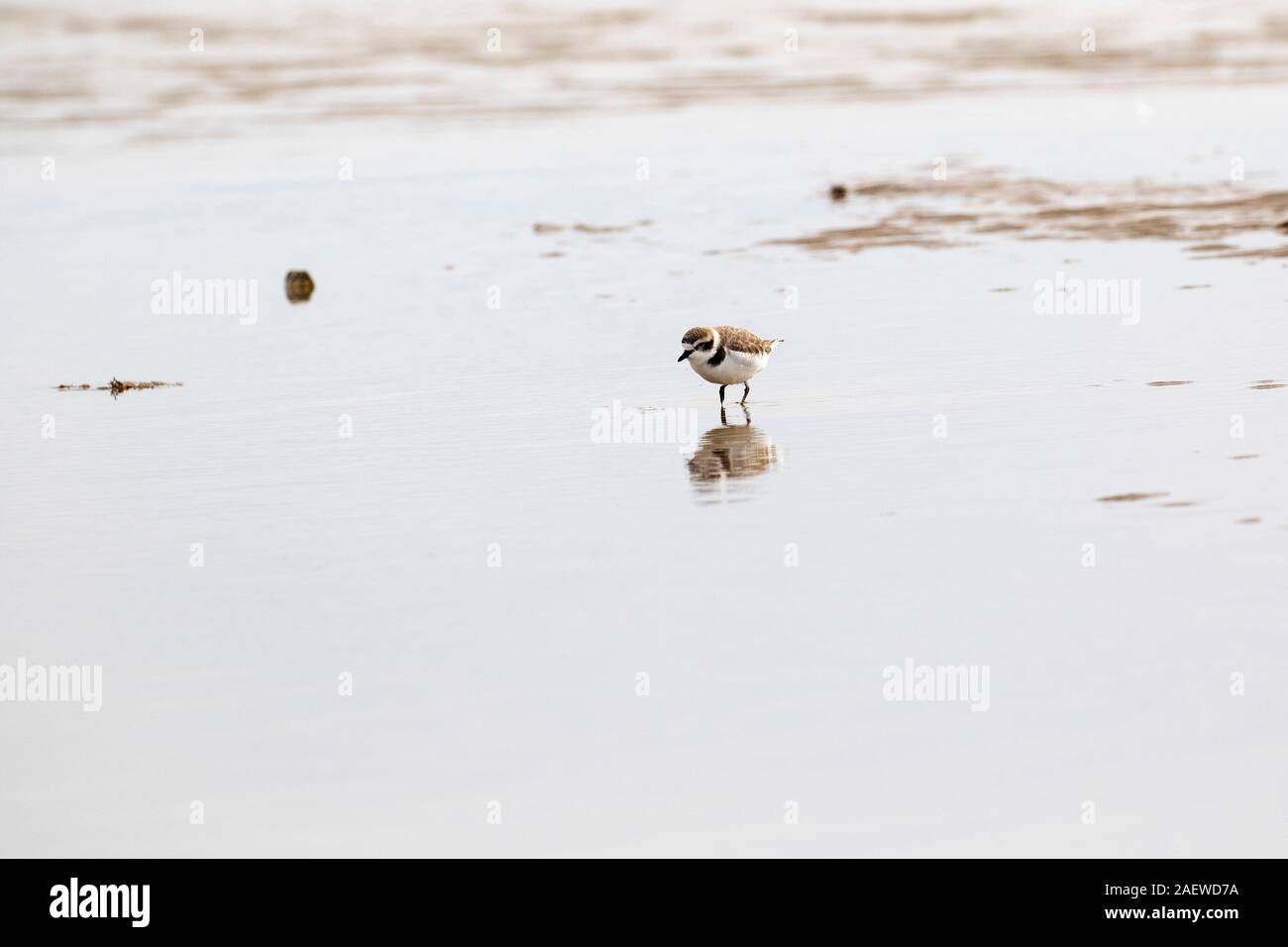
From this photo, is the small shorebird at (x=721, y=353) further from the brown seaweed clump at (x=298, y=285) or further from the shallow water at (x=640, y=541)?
the brown seaweed clump at (x=298, y=285)

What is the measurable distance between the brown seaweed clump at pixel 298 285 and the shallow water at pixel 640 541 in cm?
37

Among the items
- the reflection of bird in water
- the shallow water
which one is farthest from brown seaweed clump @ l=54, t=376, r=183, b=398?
the reflection of bird in water

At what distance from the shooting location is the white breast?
53.1 ft

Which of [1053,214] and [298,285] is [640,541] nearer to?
[298,285]

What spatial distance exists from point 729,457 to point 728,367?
146cm

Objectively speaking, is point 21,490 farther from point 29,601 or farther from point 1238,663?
point 1238,663

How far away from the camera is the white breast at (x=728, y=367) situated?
53.1ft

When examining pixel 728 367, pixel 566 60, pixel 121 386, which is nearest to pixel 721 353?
pixel 728 367

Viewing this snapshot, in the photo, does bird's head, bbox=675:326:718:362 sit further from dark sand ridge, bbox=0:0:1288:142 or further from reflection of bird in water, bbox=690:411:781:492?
dark sand ridge, bbox=0:0:1288:142

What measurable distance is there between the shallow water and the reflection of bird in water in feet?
0.22

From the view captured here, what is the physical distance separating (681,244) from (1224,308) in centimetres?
Result: 813

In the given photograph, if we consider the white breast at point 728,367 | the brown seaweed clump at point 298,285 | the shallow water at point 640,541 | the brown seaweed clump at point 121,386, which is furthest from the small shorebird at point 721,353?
the brown seaweed clump at point 298,285

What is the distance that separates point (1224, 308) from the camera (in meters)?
19.1
